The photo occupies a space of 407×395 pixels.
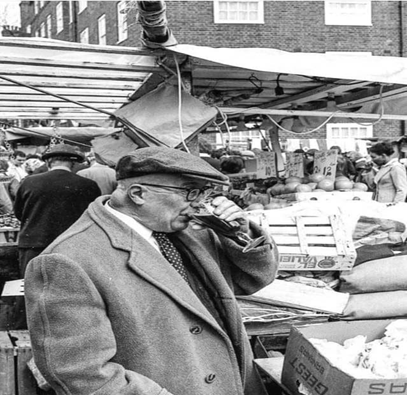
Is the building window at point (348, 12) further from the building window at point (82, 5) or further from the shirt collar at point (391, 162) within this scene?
the shirt collar at point (391, 162)

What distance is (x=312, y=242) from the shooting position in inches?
149

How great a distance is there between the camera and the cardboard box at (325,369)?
89.0 inches

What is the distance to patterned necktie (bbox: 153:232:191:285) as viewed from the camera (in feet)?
7.39

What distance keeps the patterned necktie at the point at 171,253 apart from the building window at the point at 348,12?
17.5 metres

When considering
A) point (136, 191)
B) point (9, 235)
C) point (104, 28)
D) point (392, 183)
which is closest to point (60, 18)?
point (104, 28)

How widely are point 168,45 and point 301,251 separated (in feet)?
5.04

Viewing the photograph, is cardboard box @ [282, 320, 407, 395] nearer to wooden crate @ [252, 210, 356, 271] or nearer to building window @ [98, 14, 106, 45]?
wooden crate @ [252, 210, 356, 271]

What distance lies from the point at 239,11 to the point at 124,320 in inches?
686

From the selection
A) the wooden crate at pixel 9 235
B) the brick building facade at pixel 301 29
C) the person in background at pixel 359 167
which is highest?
the brick building facade at pixel 301 29

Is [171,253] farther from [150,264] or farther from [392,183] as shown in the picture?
[392,183]

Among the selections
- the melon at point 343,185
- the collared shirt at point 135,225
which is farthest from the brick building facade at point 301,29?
the collared shirt at point 135,225

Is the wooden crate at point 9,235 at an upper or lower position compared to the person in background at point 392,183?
lower

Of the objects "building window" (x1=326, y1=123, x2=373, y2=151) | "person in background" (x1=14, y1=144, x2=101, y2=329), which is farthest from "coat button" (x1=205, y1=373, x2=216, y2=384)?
"building window" (x1=326, y1=123, x2=373, y2=151)

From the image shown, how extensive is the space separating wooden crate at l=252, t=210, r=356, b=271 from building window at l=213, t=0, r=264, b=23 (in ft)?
49.8
